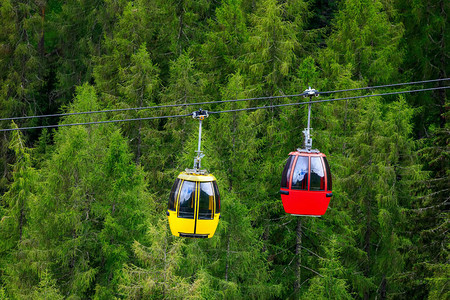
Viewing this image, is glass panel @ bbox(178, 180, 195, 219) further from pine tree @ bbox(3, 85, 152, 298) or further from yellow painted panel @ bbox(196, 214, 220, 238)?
pine tree @ bbox(3, 85, 152, 298)

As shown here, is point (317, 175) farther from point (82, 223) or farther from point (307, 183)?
point (82, 223)

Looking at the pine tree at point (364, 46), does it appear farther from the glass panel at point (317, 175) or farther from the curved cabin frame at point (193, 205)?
the curved cabin frame at point (193, 205)

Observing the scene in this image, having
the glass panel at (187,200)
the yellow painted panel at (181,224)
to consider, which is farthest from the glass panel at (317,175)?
the yellow painted panel at (181,224)

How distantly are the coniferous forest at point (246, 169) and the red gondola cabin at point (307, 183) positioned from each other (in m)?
7.40

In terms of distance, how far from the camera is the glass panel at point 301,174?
10.9 metres

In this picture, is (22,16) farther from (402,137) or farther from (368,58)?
(402,137)

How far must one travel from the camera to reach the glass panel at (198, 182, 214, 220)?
34.7ft

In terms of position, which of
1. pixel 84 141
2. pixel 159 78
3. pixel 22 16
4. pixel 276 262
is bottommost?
pixel 276 262

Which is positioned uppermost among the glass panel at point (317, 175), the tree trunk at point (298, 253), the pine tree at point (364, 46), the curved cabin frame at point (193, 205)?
the pine tree at point (364, 46)

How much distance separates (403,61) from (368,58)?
2.98 metres

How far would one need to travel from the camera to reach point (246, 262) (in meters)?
21.3

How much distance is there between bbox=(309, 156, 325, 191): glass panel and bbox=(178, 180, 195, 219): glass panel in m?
2.22

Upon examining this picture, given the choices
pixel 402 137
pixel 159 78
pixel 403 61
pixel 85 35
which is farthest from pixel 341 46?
pixel 85 35

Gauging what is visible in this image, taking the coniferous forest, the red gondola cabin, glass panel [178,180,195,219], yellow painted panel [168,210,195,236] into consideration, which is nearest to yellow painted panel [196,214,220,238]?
yellow painted panel [168,210,195,236]
